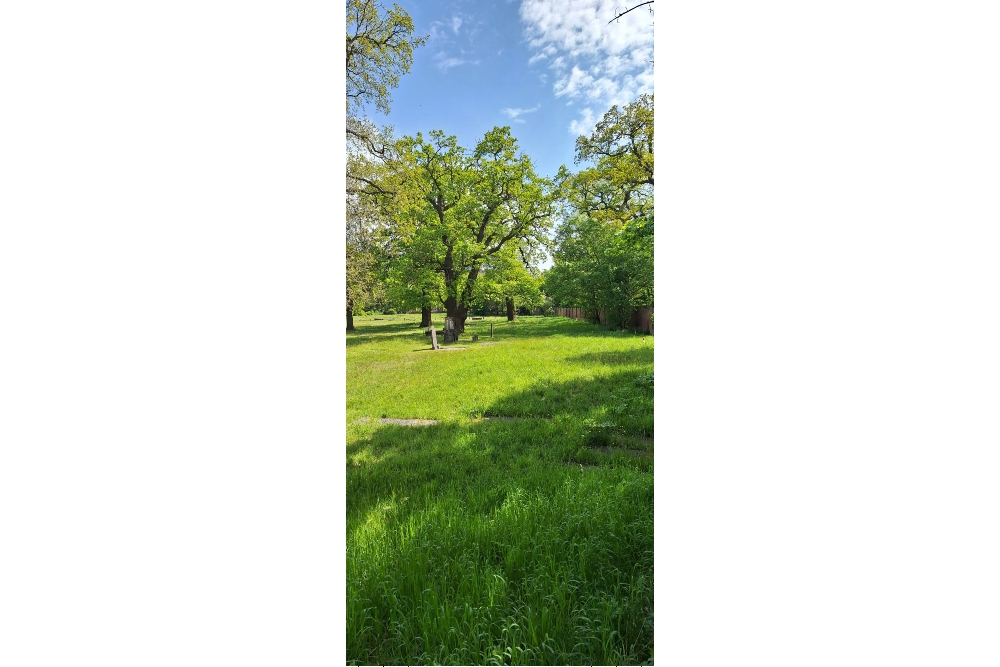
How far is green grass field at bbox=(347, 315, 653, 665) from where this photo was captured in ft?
3.82

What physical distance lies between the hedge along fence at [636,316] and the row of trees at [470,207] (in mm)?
338

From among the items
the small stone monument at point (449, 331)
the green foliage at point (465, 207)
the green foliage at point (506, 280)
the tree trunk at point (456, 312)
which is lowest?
the small stone monument at point (449, 331)

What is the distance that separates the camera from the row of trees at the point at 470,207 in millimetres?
1851

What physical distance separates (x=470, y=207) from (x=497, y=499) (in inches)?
66.2

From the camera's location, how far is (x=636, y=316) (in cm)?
281

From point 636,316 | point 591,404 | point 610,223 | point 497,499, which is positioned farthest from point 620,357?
point 497,499

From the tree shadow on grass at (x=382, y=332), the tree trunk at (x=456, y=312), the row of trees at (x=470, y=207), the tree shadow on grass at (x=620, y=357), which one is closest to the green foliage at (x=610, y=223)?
the row of trees at (x=470, y=207)

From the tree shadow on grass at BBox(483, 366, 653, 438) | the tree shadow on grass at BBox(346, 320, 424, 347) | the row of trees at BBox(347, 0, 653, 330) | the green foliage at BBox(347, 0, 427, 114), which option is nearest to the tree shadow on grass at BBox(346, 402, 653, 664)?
the tree shadow on grass at BBox(483, 366, 653, 438)

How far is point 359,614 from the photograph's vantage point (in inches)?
48.9

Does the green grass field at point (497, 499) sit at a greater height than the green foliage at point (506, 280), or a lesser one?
lesser

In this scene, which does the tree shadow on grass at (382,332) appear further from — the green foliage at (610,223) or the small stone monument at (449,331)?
the green foliage at (610,223)

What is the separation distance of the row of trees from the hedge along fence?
0.34 m

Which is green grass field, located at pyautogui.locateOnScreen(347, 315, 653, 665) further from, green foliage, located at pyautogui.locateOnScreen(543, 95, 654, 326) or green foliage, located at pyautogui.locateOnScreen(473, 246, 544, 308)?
green foliage, located at pyautogui.locateOnScreen(543, 95, 654, 326)
